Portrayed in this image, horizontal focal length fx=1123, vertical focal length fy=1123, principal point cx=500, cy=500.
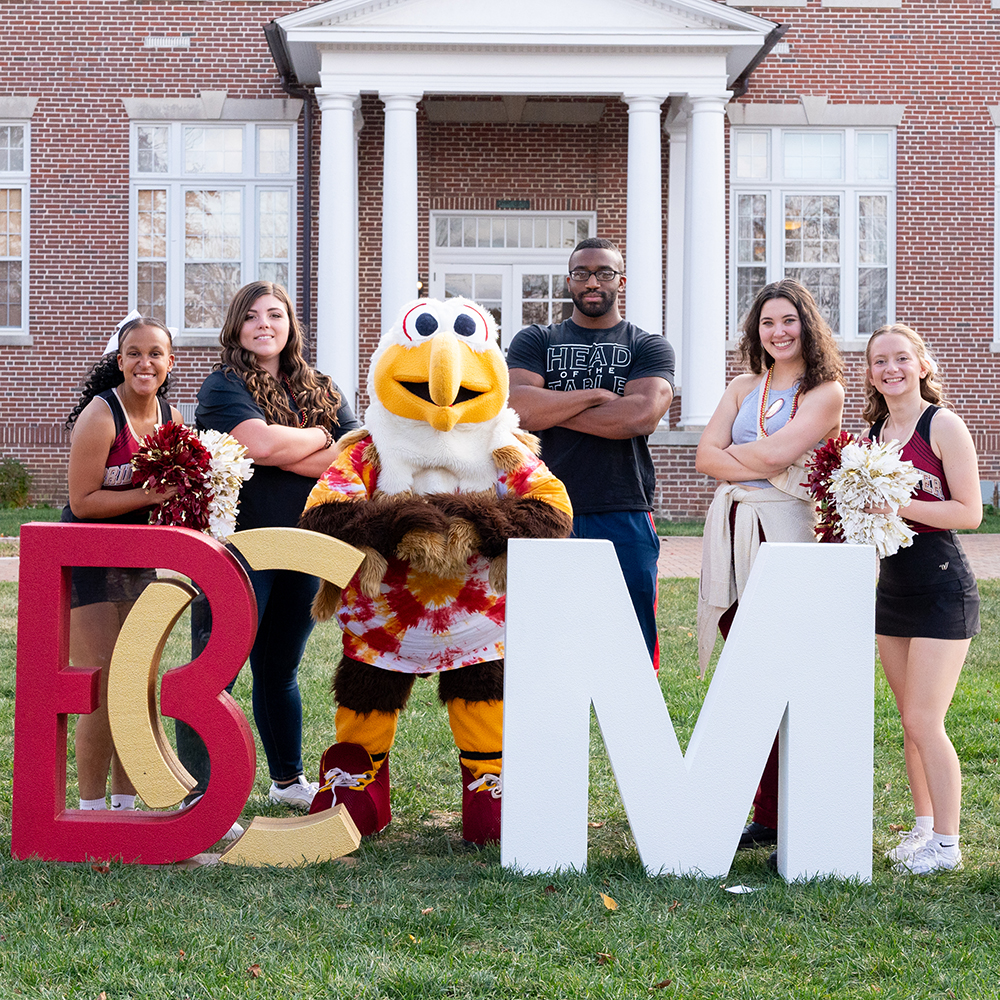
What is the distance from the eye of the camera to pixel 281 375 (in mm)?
4090

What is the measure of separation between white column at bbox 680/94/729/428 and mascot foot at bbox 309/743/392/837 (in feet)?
32.6

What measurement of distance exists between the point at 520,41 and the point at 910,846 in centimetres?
1112

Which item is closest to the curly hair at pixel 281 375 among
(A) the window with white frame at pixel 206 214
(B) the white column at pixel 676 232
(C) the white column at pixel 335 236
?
(C) the white column at pixel 335 236

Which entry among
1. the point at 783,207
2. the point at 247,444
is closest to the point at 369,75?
the point at 783,207

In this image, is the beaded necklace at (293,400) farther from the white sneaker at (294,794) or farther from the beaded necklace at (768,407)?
the beaded necklace at (768,407)

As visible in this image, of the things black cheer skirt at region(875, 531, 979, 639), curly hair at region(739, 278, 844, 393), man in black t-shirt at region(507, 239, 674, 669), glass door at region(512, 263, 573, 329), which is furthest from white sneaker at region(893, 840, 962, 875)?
glass door at region(512, 263, 573, 329)

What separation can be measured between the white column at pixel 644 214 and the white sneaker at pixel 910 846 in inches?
380

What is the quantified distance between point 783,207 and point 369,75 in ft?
18.7

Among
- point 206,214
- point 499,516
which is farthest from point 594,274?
point 206,214

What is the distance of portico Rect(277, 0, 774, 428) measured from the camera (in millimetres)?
12641

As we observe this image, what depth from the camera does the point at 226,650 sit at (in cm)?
335

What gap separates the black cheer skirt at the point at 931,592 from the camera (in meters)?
3.38

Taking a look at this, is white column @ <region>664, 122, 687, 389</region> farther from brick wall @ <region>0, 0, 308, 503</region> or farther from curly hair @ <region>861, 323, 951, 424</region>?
curly hair @ <region>861, 323, 951, 424</region>

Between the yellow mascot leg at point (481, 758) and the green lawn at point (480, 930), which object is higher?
the yellow mascot leg at point (481, 758)
